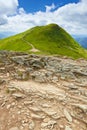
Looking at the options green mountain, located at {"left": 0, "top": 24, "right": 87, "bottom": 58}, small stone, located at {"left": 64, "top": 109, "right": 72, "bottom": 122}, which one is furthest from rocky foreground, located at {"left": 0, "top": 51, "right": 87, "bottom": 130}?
green mountain, located at {"left": 0, "top": 24, "right": 87, "bottom": 58}

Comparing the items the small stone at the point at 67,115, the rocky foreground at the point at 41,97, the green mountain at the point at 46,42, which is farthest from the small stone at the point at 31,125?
the green mountain at the point at 46,42

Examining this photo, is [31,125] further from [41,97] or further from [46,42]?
[46,42]

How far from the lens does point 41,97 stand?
1828 cm

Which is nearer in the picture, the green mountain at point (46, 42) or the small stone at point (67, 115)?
the small stone at point (67, 115)

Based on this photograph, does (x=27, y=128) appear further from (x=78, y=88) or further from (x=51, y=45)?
(x=51, y=45)

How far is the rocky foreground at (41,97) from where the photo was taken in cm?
1506

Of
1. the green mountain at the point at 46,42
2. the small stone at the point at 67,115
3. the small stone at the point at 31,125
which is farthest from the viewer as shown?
the green mountain at the point at 46,42

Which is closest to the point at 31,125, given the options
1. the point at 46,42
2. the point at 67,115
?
the point at 67,115

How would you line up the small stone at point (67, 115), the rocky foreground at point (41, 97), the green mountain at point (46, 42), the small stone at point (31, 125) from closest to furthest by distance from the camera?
the small stone at point (31, 125), the rocky foreground at point (41, 97), the small stone at point (67, 115), the green mountain at point (46, 42)

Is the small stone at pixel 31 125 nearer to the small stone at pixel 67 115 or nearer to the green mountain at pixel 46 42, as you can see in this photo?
the small stone at pixel 67 115

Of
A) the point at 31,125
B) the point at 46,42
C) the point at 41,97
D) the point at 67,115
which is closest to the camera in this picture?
the point at 31,125

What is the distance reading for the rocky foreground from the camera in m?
15.1

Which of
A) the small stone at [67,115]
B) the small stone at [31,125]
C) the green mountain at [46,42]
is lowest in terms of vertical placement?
the small stone at [31,125]

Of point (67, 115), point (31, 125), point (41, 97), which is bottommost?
point (31, 125)
